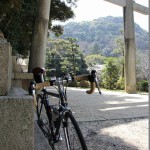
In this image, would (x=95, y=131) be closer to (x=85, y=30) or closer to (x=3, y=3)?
(x=3, y=3)

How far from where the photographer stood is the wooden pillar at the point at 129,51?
1402 centimetres

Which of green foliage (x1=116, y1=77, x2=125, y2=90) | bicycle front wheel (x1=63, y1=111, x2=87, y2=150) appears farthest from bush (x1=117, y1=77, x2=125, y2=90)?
bicycle front wheel (x1=63, y1=111, x2=87, y2=150)

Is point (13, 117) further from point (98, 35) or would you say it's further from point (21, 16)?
point (98, 35)

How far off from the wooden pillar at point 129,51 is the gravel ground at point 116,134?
9.11 metres

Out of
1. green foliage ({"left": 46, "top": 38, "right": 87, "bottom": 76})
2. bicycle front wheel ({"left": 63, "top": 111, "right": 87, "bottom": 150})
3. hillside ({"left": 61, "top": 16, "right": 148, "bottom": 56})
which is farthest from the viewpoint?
hillside ({"left": 61, "top": 16, "right": 148, "bottom": 56})

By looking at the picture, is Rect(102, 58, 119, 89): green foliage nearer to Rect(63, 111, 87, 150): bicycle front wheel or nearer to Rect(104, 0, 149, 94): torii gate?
Rect(104, 0, 149, 94): torii gate

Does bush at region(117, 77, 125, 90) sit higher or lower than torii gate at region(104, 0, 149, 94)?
lower

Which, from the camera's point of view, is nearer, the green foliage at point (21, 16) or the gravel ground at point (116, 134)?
the gravel ground at point (116, 134)

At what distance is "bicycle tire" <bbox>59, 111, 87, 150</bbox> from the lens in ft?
6.97

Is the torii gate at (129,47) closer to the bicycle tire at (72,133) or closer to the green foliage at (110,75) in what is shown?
the green foliage at (110,75)

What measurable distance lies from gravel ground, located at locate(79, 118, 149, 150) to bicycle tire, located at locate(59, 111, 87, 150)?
1038 mm

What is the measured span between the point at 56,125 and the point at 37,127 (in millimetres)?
950

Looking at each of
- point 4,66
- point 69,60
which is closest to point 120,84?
point 69,60

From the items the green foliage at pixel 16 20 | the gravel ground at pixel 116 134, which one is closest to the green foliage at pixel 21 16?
the green foliage at pixel 16 20
